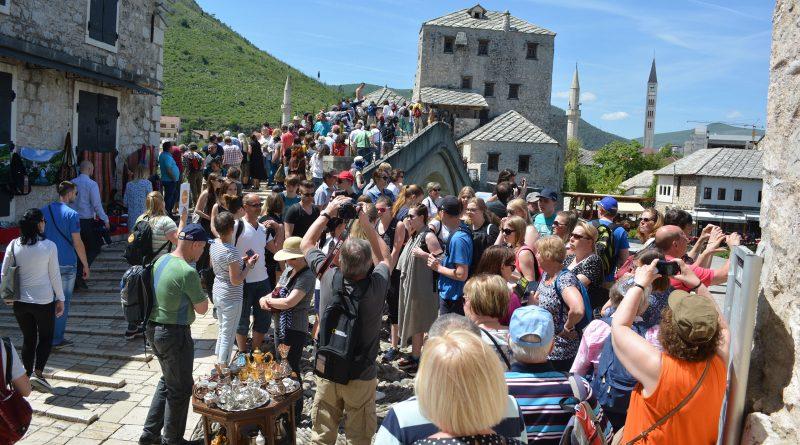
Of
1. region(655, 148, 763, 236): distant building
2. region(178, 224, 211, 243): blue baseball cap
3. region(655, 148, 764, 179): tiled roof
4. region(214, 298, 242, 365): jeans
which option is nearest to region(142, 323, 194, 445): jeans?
region(178, 224, 211, 243): blue baseball cap

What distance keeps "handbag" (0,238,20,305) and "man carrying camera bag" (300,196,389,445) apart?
352 centimetres

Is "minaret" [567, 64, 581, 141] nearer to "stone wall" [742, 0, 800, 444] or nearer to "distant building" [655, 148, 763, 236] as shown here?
"distant building" [655, 148, 763, 236]

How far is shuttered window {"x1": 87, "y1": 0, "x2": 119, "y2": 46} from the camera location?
11.1 m

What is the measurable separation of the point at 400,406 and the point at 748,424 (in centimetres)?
157

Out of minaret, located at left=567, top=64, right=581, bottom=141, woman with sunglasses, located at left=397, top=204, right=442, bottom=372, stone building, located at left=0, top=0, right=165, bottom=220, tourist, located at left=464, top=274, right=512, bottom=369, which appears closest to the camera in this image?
tourist, located at left=464, top=274, right=512, bottom=369

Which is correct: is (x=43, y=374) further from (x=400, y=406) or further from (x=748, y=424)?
(x=748, y=424)

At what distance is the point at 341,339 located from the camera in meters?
4.16

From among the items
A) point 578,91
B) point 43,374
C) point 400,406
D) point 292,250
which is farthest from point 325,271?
point 578,91

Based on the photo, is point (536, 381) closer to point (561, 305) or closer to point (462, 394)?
point (462, 394)

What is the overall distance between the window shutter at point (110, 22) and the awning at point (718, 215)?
Result: 168 feet

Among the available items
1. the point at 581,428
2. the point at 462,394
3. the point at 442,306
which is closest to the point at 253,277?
the point at 442,306

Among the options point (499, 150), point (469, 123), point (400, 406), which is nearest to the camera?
point (400, 406)

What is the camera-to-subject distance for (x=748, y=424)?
2639 millimetres

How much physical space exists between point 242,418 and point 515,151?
129ft
